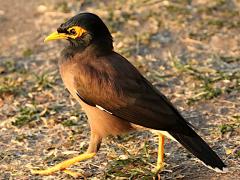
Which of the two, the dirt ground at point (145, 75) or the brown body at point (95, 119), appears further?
the dirt ground at point (145, 75)

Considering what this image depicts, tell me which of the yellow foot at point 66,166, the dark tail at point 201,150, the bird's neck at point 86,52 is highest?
the bird's neck at point 86,52

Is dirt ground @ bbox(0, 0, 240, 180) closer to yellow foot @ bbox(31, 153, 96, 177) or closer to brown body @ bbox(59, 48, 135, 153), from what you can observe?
yellow foot @ bbox(31, 153, 96, 177)

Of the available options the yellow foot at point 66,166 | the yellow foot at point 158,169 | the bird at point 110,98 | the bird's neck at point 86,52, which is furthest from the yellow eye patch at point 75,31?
the yellow foot at point 158,169

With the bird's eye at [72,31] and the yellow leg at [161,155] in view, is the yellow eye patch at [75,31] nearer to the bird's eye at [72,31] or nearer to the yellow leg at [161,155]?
the bird's eye at [72,31]

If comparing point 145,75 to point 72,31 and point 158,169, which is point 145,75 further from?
point 158,169

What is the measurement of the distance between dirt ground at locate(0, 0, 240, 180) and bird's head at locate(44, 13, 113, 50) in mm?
987

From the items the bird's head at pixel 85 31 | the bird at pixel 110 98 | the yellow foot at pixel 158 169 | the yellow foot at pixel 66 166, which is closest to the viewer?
the bird at pixel 110 98

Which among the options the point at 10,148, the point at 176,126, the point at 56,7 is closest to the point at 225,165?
the point at 176,126

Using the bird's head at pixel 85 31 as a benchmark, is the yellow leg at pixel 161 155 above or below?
below

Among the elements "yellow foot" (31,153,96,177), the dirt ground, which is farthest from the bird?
the dirt ground

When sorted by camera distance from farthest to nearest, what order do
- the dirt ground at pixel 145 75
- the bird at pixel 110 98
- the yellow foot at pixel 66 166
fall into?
1. the dirt ground at pixel 145 75
2. the yellow foot at pixel 66 166
3. the bird at pixel 110 98

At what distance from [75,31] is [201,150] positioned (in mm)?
1461

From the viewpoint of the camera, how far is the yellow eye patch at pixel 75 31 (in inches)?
215

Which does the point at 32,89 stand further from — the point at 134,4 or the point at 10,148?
the point at 134,4
